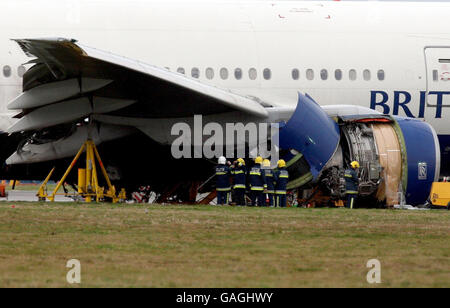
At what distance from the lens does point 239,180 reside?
62.4 feet

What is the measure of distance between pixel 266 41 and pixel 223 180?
421 centimetres

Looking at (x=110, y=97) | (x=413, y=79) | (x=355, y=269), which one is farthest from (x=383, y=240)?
(x=413, y=79)

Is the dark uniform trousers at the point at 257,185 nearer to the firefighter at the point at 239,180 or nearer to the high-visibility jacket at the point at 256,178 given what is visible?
the high-visibility jacket at the point at 256,178

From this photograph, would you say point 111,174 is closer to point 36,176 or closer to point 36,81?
point 36,176

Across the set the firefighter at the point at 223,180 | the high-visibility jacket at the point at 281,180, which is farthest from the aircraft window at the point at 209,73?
the high-visibility jacket at the point at 281,180

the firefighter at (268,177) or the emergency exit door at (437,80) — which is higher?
the emergency exit door at (437,80)

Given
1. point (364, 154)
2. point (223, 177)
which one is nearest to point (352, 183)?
point (364, 154)

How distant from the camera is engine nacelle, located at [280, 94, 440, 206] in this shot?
746 inches

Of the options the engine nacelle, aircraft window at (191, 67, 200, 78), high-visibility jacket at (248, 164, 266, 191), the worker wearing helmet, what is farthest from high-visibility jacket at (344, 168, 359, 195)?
aircraft window at (191, 67, 200, 78)

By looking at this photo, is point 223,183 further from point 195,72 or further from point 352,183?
point 195,72

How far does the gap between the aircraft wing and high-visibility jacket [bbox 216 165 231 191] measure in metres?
1.36

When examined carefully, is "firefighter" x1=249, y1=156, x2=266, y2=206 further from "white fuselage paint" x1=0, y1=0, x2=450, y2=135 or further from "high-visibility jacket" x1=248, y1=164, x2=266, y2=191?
"white fuselage paint" x1=0, y1=0, x2=450, y2=135

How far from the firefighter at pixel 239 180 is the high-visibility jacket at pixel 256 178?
17cm

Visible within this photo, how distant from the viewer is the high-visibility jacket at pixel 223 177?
1898 centimetres
